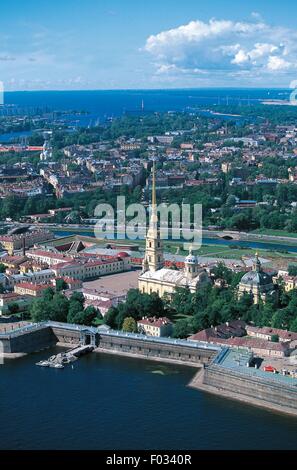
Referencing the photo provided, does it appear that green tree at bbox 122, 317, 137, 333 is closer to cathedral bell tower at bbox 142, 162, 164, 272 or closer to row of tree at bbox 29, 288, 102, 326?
row of tree at bbox 29, 288, 102, 326

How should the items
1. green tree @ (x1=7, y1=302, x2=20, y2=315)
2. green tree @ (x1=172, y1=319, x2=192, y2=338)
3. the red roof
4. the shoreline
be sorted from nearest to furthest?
the shoreline, green tree @ (x1=172, y1=319, x2=192, y2=338), the red roof, green tree @ (x1=7, y1=302, x2=20, y2=315)

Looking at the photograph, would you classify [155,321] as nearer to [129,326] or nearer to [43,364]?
[129,326]

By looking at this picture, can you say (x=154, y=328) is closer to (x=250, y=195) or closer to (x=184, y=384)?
(x=184, y=384)

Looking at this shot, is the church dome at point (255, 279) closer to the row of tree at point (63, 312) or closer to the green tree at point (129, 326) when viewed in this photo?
the green tree at point (129, 326)

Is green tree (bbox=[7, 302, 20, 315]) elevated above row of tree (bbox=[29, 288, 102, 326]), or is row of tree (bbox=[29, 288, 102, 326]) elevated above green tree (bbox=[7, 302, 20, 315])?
row of tree (bbox=[29, 288, 102, 326])

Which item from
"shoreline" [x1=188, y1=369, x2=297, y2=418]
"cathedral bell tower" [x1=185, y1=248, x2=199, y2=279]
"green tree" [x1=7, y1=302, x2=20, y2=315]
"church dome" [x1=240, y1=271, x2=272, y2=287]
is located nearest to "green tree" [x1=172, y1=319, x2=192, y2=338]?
"shoreline" [x1=188, y1=369, x2=297, y2=418]

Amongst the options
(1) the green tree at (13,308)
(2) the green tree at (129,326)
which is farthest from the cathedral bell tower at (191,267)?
(1) the green tree at (13,308)
